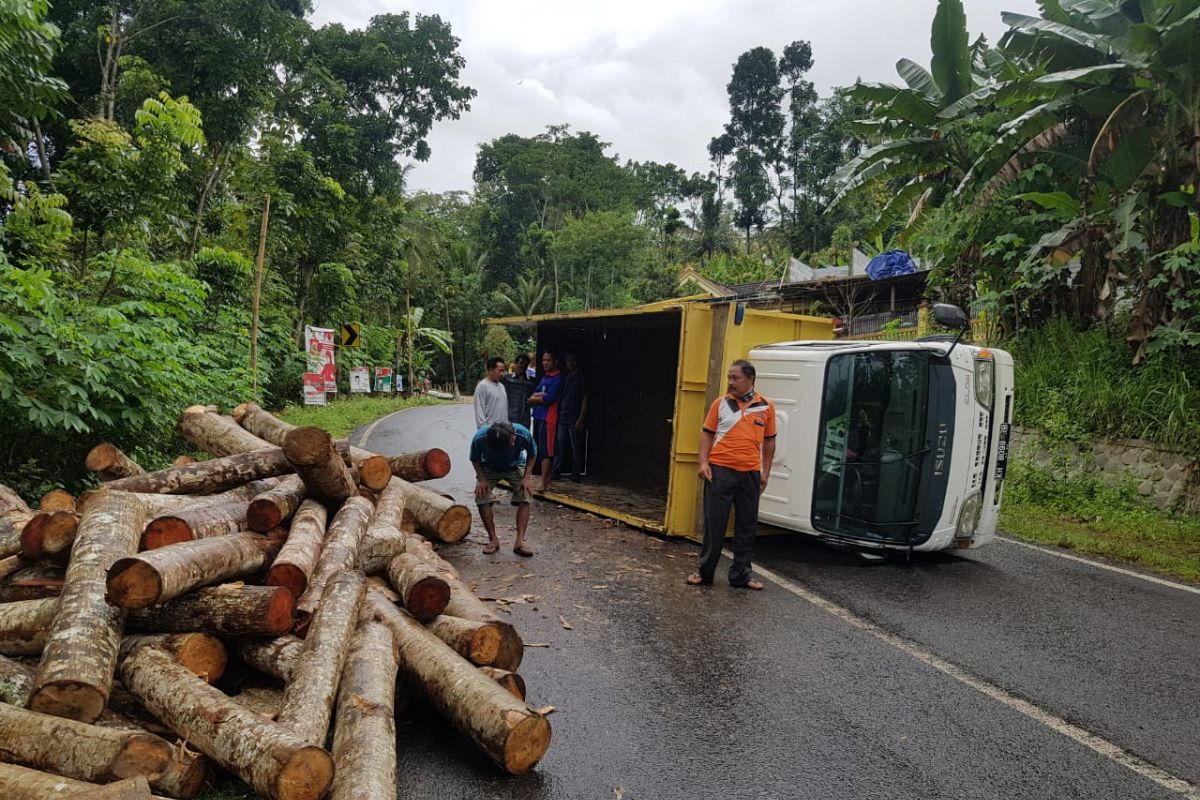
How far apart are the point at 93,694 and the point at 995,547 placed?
25.9ft

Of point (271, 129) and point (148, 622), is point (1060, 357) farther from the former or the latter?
point (271, 129)

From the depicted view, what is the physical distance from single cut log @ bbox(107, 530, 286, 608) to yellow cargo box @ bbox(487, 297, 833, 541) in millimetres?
4536

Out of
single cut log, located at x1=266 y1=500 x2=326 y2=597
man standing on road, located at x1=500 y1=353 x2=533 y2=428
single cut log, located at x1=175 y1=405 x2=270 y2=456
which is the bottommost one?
single cut log, located at x1=266 y1=500 x2=326 y2=597

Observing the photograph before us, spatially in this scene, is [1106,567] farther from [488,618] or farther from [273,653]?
[273,653]

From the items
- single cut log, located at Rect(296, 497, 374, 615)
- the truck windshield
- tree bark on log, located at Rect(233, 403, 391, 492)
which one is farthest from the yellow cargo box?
single cut log, located at Rect(296, 497, 374, 615)

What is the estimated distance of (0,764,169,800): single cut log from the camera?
2.50m

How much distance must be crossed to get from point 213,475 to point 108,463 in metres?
1.23

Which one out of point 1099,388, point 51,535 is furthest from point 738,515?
point 1099,388

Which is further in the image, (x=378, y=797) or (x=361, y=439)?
(x=361, y=439)

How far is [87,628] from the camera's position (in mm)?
3318

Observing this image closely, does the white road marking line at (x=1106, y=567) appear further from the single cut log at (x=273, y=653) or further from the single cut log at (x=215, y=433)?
the single cut log at (x=215, y=433)

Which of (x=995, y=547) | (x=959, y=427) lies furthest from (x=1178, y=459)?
(x=959, y=427)

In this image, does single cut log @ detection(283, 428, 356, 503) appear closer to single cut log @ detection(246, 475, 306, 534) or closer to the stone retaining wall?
single cut log @ detection(246, 475, 306, 534)

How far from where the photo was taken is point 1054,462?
10.9 m
